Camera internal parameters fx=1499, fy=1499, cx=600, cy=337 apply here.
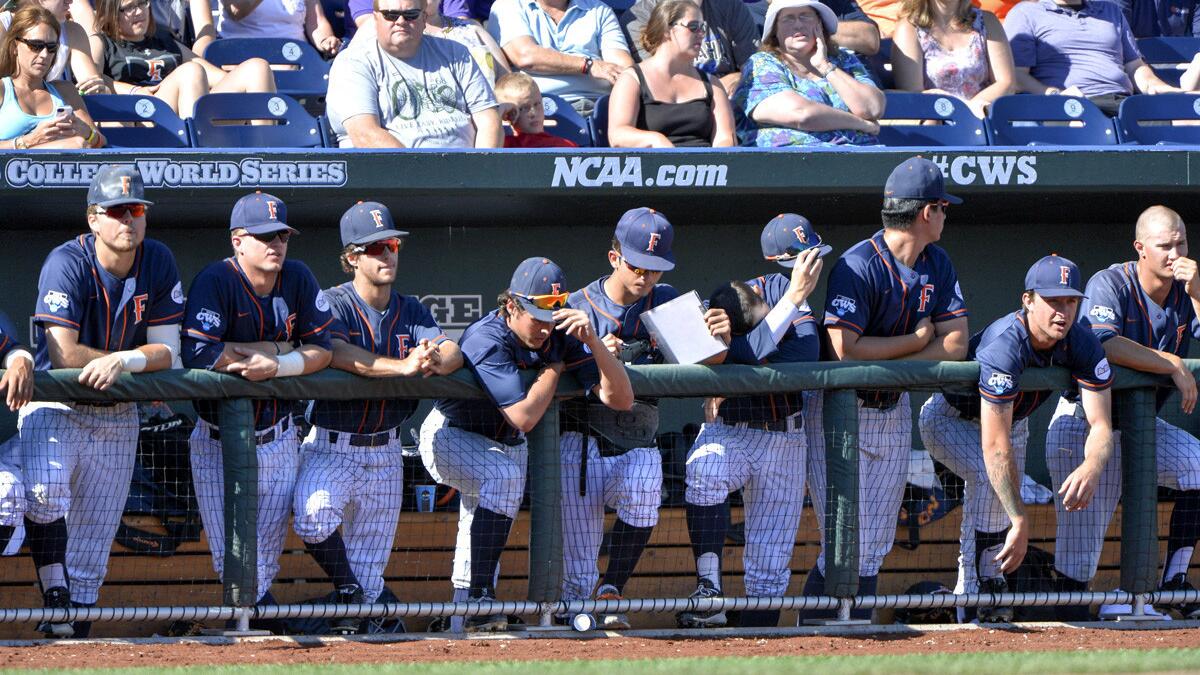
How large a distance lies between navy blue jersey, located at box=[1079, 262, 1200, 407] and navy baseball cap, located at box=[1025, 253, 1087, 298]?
0.33 meters

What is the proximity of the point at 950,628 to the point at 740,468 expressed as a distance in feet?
2.70

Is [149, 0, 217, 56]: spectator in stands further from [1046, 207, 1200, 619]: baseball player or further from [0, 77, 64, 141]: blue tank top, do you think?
[1046, 207, 1200, 619]: baseball player

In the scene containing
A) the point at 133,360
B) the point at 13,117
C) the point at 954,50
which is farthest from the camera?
the point at 954,50

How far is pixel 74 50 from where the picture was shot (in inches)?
253

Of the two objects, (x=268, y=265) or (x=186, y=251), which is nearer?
(x=268, y=265)

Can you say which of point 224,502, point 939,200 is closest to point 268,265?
point 224,502

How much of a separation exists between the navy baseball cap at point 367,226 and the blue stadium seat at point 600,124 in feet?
5.85

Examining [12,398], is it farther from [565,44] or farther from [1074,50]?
[1074,50]

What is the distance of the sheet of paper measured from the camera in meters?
4.62

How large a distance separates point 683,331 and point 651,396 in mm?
225

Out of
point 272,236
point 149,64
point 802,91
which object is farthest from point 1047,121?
point 149,64

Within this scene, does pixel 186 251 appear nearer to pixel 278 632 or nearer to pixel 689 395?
pixel 278 632

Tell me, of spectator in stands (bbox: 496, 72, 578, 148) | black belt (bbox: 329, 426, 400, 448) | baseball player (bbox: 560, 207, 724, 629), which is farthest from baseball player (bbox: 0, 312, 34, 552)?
spectator in stands (bbox: 496, 72, 578, 148)

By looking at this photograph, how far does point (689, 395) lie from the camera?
462 cm
